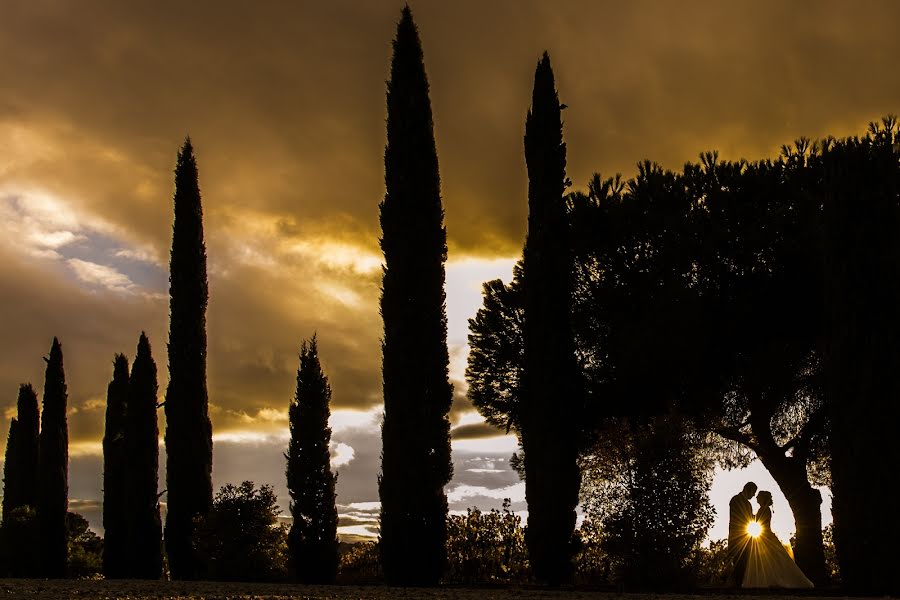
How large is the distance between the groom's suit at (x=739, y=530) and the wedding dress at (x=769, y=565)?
17 centimetres

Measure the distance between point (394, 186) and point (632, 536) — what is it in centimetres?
1035

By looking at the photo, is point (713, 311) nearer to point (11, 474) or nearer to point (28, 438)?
point (28, 438)

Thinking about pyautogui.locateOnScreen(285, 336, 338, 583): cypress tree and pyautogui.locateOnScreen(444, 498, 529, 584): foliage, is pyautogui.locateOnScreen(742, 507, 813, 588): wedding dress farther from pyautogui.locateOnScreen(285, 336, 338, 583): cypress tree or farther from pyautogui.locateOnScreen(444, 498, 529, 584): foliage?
pyautogui.locateOnScreen(285, 336, 338, 583): cypress tree

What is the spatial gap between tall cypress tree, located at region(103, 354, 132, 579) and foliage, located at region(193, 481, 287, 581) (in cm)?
915

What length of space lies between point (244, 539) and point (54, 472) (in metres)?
19.7

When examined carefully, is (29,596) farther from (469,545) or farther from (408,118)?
(408,118)

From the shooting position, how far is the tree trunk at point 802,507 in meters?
27.1

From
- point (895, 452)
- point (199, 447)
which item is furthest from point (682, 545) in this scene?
point (199, 447)

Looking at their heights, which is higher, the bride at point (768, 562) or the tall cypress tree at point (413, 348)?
the tall cypress tree at point (413, 348)

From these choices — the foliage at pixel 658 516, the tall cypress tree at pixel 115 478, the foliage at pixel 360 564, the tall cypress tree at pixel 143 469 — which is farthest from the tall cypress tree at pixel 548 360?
the tall cypress tree at pixel 115 478

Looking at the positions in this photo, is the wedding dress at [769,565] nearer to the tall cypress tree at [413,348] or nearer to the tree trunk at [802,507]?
the tree trunk at [802,507]

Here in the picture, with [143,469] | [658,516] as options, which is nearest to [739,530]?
[658,516]

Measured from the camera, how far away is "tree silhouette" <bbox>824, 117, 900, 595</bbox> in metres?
19.5

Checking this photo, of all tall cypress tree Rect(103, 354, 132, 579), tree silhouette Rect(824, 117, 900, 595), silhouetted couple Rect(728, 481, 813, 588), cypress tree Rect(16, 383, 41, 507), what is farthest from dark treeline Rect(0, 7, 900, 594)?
cypress tree Rect(16, 383, 41, 507)
